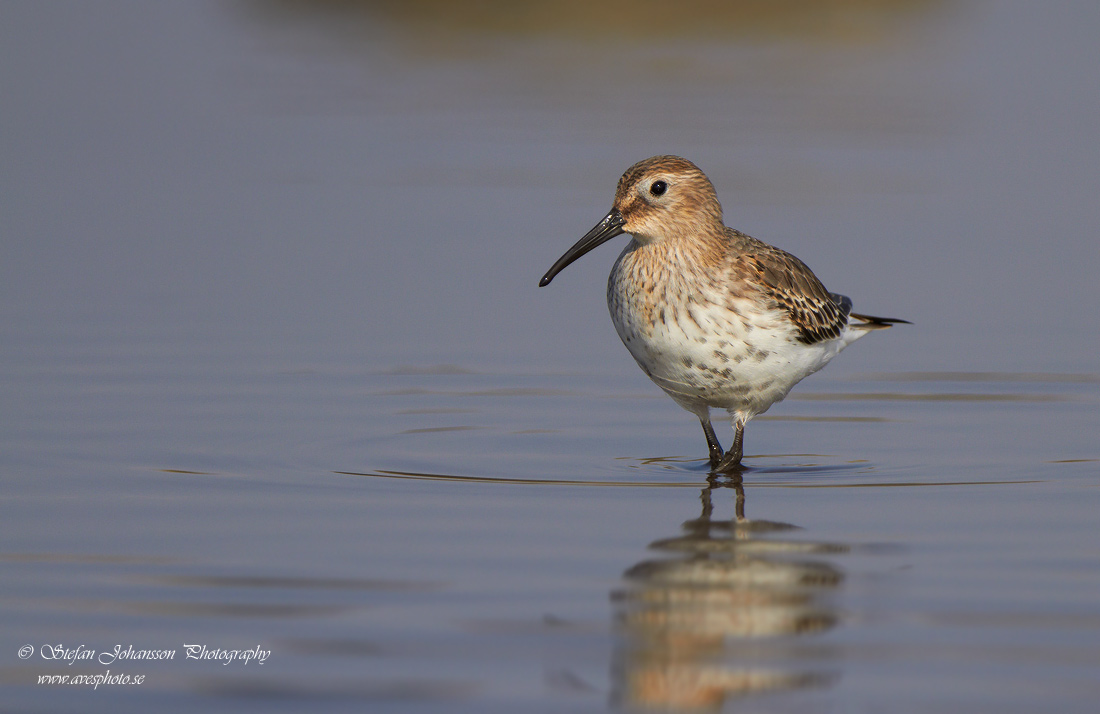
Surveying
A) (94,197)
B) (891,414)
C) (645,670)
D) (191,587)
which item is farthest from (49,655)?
(94,197)

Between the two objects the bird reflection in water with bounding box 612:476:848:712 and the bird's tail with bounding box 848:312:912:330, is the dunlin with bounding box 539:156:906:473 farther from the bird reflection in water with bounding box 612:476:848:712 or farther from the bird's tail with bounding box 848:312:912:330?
the bird reflection in water with bounding box 612:476:848:712

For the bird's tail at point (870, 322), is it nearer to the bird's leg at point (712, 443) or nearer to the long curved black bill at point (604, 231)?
the bird's leg at point (712, 443)

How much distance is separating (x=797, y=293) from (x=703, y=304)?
0.70 metres

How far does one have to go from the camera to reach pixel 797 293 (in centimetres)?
792

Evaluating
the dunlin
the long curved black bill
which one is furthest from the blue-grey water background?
the long curved black bill

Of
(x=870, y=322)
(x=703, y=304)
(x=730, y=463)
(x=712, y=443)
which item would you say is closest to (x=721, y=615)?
(x=703, y=304)

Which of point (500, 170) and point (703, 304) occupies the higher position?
point (500, 170)

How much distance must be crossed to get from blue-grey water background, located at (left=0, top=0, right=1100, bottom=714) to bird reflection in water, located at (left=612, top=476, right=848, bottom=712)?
0.02m

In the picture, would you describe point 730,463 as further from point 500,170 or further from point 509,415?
point 500,170

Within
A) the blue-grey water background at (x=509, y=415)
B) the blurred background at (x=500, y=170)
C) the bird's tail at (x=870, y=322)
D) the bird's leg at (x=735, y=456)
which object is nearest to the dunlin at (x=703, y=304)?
the bird's leg at (x=735, y=456)

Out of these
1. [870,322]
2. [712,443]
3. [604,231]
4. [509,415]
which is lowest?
[712,443]

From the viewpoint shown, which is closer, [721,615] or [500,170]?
[721,615]

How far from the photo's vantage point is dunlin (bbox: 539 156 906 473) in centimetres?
744

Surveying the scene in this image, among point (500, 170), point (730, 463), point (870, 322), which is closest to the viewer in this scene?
point (730, 463)
